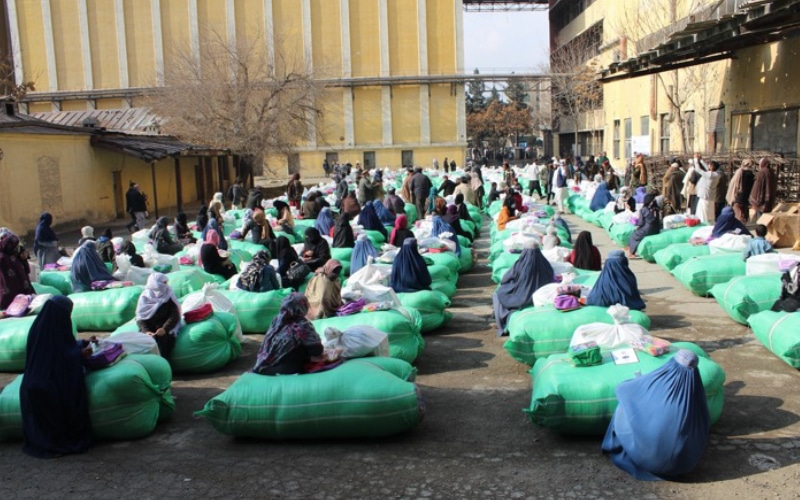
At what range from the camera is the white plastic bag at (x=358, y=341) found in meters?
6.28

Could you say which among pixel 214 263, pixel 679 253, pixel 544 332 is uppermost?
pixel 214 263

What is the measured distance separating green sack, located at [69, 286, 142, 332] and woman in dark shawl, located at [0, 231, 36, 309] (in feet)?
2.02

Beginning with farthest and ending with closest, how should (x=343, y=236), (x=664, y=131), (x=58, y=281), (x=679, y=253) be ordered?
(x=664, y=131) < (x=343, y=236) < (x=679, y=253) < (x=58, y=281)

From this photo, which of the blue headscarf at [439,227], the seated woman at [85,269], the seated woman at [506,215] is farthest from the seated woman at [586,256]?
the seated woman at [85,269]

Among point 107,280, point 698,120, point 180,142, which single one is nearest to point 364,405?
point 107,280

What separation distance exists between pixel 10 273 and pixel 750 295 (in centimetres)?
828

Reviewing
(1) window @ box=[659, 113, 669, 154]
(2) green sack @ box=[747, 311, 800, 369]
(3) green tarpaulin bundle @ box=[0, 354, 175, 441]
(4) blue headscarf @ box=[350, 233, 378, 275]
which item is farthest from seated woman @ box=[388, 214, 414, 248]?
(1) window @ box=[659, 113, 669, 154]

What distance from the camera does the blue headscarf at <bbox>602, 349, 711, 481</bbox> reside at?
4.71m

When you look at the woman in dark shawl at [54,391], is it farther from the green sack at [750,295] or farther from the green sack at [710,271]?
the green sack at [710,271]

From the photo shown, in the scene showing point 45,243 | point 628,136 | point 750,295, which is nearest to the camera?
point 750,295

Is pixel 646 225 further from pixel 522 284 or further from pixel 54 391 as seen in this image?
pixel 54 391

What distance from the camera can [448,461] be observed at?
17.3 ft

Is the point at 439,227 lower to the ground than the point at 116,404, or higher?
higher

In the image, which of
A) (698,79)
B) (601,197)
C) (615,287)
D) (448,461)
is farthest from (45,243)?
(698,79)
